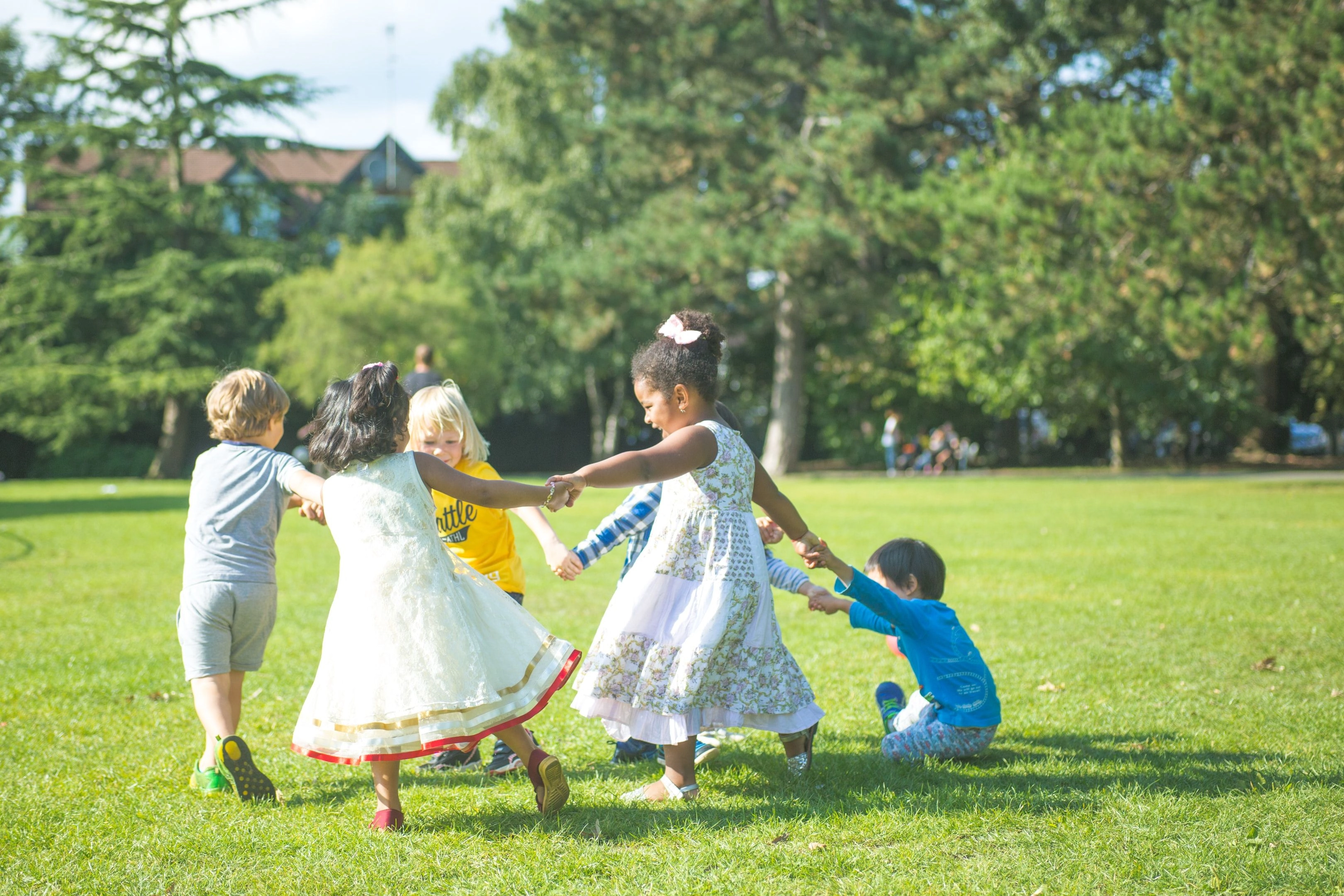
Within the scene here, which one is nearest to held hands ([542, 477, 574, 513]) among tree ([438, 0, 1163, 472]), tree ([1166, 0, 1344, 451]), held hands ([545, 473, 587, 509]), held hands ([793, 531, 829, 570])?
held hands ([545, 473, 587, 509])

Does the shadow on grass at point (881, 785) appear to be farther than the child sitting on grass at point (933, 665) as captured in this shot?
No

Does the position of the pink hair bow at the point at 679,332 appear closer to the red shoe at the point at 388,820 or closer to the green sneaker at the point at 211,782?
the red shoe at the point at 388,820

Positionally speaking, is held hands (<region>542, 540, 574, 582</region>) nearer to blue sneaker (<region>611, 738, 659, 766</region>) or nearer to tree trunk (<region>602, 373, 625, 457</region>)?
blue sneaker (<region>611, 738, 659, 766</region>)

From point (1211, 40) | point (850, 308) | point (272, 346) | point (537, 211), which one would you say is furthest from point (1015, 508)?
point (272, 346)

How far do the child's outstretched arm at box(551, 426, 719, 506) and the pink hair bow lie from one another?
30 centimetres

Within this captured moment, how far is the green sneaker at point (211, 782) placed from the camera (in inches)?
150

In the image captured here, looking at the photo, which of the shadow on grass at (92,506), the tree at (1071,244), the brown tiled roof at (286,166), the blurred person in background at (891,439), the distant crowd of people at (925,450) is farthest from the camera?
the brown tiled roof at (286,166)

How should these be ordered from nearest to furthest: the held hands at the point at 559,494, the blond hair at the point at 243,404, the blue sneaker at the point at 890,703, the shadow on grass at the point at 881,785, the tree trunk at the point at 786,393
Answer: the held hands at the point at 559,494 → the shadow on grass at the point at 881,785 → the blond hair at the point at 243,404 → the blue sneaker at the point at 890,703 → the tree trunk at the point at 786,393

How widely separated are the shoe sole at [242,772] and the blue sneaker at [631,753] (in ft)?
4.27

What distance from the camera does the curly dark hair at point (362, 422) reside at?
339 centimetres

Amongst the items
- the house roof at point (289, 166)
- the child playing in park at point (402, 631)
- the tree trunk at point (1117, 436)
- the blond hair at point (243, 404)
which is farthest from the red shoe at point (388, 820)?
the house roof at point (289, 166)

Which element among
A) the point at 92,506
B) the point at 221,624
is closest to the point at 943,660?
the point at 221,624

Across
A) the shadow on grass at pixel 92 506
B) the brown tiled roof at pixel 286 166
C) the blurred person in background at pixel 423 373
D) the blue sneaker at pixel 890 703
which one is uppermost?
the brown tiled roof at pixel 286 166

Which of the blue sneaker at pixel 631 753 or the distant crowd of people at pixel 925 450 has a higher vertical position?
the distant crowd of people at pixel 925 450
